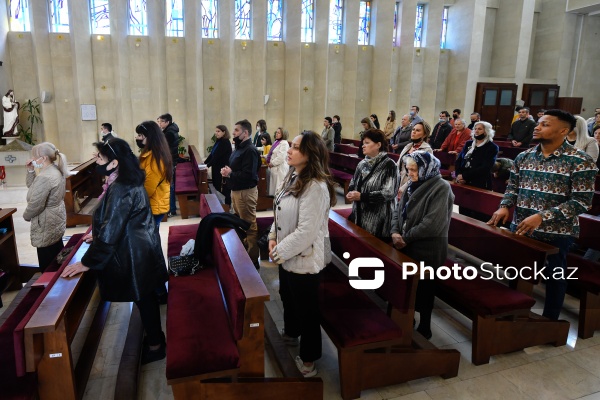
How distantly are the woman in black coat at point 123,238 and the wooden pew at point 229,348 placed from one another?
307mm

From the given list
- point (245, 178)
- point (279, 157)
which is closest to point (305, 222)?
point (245, 178)

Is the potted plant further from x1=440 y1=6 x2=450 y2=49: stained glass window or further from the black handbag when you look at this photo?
x1=440 y1=6 x2=450 y2=49: stained glass window

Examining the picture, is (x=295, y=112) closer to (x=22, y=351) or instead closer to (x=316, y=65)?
(x=316, y=65)

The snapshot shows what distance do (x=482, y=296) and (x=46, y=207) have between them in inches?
150

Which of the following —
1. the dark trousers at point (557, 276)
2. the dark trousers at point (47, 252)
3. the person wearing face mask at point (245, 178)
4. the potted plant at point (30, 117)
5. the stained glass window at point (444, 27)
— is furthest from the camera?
the stained glass window at point (444, 27)

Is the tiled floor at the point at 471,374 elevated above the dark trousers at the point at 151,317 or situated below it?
below

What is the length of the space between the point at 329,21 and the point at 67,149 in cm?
1006

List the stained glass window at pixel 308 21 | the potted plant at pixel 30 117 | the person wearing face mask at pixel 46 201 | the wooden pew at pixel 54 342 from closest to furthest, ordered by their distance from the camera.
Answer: the wooden pew at pixel 54 342
the person wearing face mask at pixel 46 201
the potted plant at pixel 30 117
the stained glass window at pixel 308 21

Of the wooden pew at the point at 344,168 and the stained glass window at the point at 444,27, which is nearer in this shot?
the wooden pew at the point at 344,168

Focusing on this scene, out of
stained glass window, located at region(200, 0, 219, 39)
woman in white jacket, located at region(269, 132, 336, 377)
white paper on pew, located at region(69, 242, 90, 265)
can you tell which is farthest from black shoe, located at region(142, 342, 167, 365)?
stained glass window, located at region(200, 0, 219, 39)

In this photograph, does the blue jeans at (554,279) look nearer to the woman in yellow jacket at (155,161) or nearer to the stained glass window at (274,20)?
the woman in yellow jacket at (155,161)

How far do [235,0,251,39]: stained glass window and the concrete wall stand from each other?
68 centimetres

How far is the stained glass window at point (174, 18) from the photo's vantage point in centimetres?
1358

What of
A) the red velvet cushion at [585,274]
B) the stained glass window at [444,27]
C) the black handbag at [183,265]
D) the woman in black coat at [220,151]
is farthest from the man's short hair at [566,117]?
the stained glass window at [444,27]
